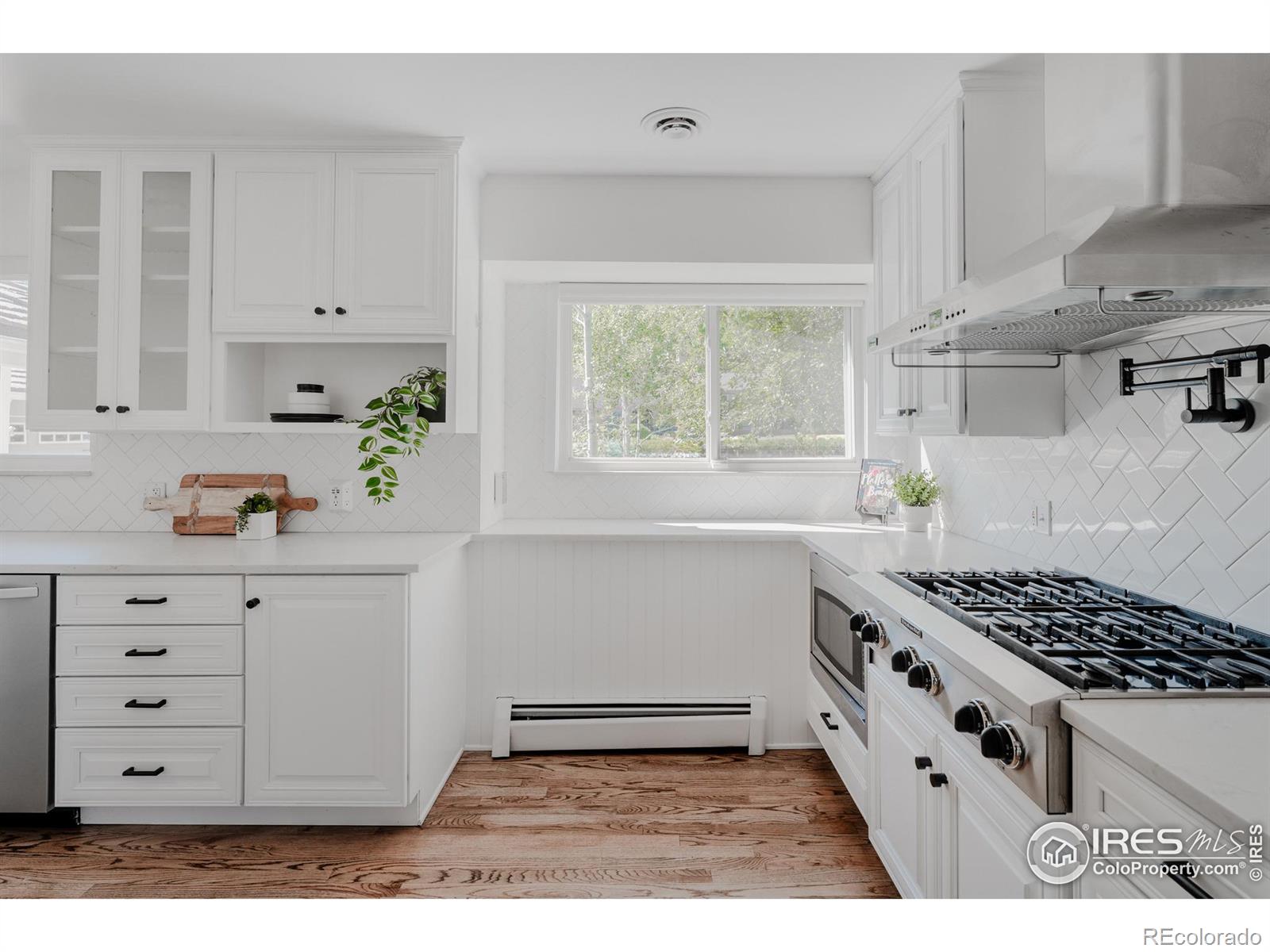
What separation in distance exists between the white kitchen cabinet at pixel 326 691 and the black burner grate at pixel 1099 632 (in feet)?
4.97

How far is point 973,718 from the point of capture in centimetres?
126

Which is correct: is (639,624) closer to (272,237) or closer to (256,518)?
(256,518)

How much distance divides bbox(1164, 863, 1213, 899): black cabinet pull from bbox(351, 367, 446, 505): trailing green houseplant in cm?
224

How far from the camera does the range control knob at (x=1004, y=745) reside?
117cm

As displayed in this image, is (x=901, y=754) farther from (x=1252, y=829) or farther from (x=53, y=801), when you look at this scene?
(x=53, y=801)

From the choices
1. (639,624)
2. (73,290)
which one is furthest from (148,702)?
(639,624)

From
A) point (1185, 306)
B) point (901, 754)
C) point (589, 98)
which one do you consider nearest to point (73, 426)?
point (589, 98)

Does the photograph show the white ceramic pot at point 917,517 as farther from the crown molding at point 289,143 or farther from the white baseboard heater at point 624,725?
the crown molding at point 289,143

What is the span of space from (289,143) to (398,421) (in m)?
1.07

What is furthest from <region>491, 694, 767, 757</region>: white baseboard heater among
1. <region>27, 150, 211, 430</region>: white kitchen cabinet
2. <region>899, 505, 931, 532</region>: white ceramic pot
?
<region>27, 150, 211, 430</region>: white kitchen cabinet

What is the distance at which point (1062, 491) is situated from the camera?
2.18 m

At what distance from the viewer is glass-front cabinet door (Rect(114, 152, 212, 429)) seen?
2.65m

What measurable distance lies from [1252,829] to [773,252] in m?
2.65

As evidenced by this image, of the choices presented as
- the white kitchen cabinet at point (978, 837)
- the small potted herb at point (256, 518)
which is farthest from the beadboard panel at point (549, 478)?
the white kitchen cabinet at point (978, 837)
